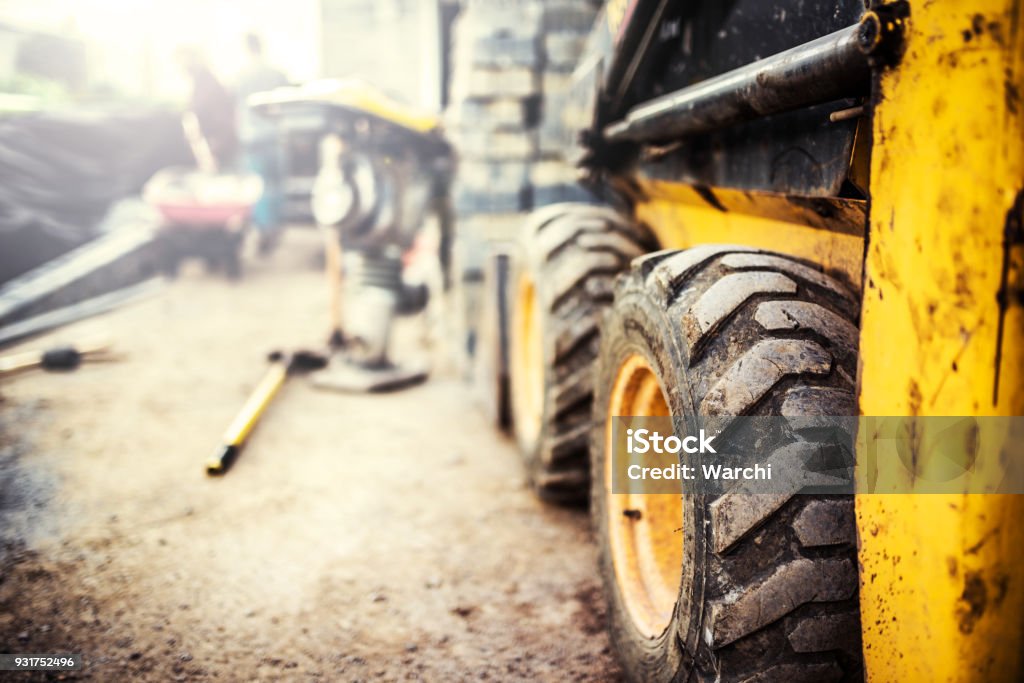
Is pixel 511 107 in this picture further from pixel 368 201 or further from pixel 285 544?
pixel 285 544

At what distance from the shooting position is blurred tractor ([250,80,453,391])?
4.94 m

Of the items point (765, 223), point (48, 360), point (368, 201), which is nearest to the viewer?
point (765, 223)

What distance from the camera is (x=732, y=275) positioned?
1576mm

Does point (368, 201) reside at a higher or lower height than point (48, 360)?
higher

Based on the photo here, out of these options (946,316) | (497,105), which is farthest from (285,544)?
(497,105)

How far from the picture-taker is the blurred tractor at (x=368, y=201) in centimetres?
494

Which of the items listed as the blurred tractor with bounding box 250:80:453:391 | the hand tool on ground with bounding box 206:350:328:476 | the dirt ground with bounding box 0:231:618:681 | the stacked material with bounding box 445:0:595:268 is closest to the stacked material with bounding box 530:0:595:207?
the stacked material with bounding box 445:0:595:268

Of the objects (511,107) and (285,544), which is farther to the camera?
(511,107)

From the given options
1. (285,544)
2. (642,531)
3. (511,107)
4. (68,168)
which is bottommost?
(285,544)

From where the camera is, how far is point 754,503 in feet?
4.45

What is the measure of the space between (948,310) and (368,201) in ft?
14.6

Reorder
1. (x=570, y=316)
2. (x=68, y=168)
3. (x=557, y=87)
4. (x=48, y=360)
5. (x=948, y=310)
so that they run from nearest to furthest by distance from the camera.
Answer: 1. (x=948, y=310)
2. (x=570, y=316)
3. (x=557, y=87)
4. (x=48, y=360)
5. (x=68, y=168)

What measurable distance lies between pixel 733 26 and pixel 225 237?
8268 millimetres

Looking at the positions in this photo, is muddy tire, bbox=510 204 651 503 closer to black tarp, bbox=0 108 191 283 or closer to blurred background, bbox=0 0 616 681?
blurred background, bbox=0 0 616 681
